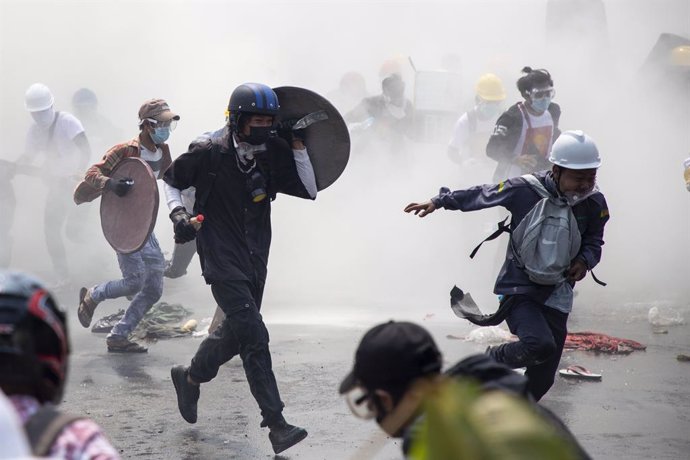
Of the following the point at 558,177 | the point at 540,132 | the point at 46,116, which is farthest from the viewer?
the point at 46,116

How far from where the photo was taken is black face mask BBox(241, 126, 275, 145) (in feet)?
19.2

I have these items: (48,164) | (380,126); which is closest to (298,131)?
(48,164)

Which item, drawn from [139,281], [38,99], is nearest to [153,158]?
[139,281]

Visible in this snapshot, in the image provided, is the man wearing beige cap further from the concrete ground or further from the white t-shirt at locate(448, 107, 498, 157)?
the white t-shirt at locate(448, 107, 498, 157)

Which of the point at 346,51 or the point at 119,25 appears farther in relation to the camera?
the point at 346,51

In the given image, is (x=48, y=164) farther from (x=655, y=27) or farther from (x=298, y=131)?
(x=655, y=27)

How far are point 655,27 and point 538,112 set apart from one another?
1014 centimetres

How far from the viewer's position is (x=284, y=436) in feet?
18.5

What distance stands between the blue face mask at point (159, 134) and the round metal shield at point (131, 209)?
15.3 inches

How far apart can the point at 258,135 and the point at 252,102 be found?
0.57ft

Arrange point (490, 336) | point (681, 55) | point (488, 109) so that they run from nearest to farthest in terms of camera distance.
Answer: point (490, 336)
point (488, 109)
point (681, 55)

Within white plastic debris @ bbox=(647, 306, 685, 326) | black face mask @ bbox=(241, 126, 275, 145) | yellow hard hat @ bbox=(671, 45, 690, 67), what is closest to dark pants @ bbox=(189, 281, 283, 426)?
black face mask @ bbox=(241, 126, 275, 145)

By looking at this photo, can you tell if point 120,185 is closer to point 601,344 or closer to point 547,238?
point 547,238

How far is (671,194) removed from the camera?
1505 centimetres
